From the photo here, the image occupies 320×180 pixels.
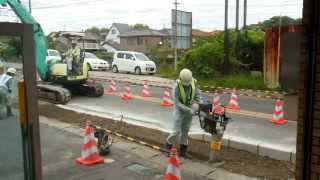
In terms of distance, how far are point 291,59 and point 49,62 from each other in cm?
1488

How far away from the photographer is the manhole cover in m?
7.45

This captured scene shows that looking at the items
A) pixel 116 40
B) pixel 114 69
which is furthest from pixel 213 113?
pixel 116 40

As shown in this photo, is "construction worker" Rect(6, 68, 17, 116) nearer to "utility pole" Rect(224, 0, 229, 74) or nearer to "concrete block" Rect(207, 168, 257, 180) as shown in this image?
"concrete block" Rect(207, 168, 257, 180)

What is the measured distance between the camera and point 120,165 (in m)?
7.84

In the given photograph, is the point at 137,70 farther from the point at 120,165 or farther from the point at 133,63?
the point at 120,165

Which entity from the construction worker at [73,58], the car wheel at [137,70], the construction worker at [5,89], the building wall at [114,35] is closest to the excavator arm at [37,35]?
the construction worker at [73,58]

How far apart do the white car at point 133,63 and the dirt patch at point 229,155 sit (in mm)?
20114

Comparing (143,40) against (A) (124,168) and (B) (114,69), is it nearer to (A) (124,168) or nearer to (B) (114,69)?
(B) (114,69)

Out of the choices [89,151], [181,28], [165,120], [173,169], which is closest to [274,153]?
[173,169]

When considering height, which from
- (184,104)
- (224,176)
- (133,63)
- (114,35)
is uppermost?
(114,35)

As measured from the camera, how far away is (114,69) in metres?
35.4

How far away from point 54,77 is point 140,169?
10723 millimetres

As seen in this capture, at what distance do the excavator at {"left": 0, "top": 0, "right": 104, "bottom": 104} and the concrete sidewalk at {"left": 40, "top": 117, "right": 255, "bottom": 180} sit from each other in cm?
648

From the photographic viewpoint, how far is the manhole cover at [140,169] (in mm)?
7445
